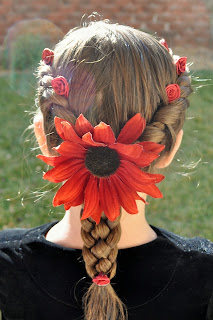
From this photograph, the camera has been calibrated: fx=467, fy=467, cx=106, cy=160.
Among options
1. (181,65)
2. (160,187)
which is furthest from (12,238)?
(160,187)

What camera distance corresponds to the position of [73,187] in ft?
4.12

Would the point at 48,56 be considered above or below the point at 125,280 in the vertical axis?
above

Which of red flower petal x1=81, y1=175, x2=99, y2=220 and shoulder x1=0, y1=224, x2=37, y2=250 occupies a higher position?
red flower petal x1=81, y1=175, x2=99, y2=220

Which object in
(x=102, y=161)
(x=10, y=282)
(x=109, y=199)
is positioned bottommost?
(x=10, y=282)

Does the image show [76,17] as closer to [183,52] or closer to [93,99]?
[183,52]

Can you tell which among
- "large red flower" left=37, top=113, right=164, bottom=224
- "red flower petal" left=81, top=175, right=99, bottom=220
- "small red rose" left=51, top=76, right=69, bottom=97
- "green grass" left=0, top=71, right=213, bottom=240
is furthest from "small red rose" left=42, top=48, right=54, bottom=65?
"green grass" left=0, top=71, right=213, bottom=240

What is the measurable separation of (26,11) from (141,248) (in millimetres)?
5682

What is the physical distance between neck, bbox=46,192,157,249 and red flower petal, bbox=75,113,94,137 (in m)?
0.31

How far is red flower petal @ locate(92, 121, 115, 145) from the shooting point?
3.69 feet

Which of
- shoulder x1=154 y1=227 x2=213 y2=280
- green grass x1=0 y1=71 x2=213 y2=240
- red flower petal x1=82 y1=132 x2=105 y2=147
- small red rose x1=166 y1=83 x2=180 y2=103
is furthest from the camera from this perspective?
green grass x1=0 y1=71 x2=213 y2=240

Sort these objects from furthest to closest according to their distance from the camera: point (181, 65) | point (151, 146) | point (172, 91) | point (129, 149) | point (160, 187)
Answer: point (160, 187) → point (181, 65) → point (172, 91) → point (151, 146) → point (129, 149)

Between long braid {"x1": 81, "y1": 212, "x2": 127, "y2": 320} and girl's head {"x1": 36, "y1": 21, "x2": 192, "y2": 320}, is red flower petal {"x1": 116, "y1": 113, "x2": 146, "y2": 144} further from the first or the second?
long braid {"x1": 81, "y1": 212, "x2": 127, "y2": 320}

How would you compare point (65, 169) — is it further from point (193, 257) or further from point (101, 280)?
point (193, 257)

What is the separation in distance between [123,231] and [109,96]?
424 millimetres
